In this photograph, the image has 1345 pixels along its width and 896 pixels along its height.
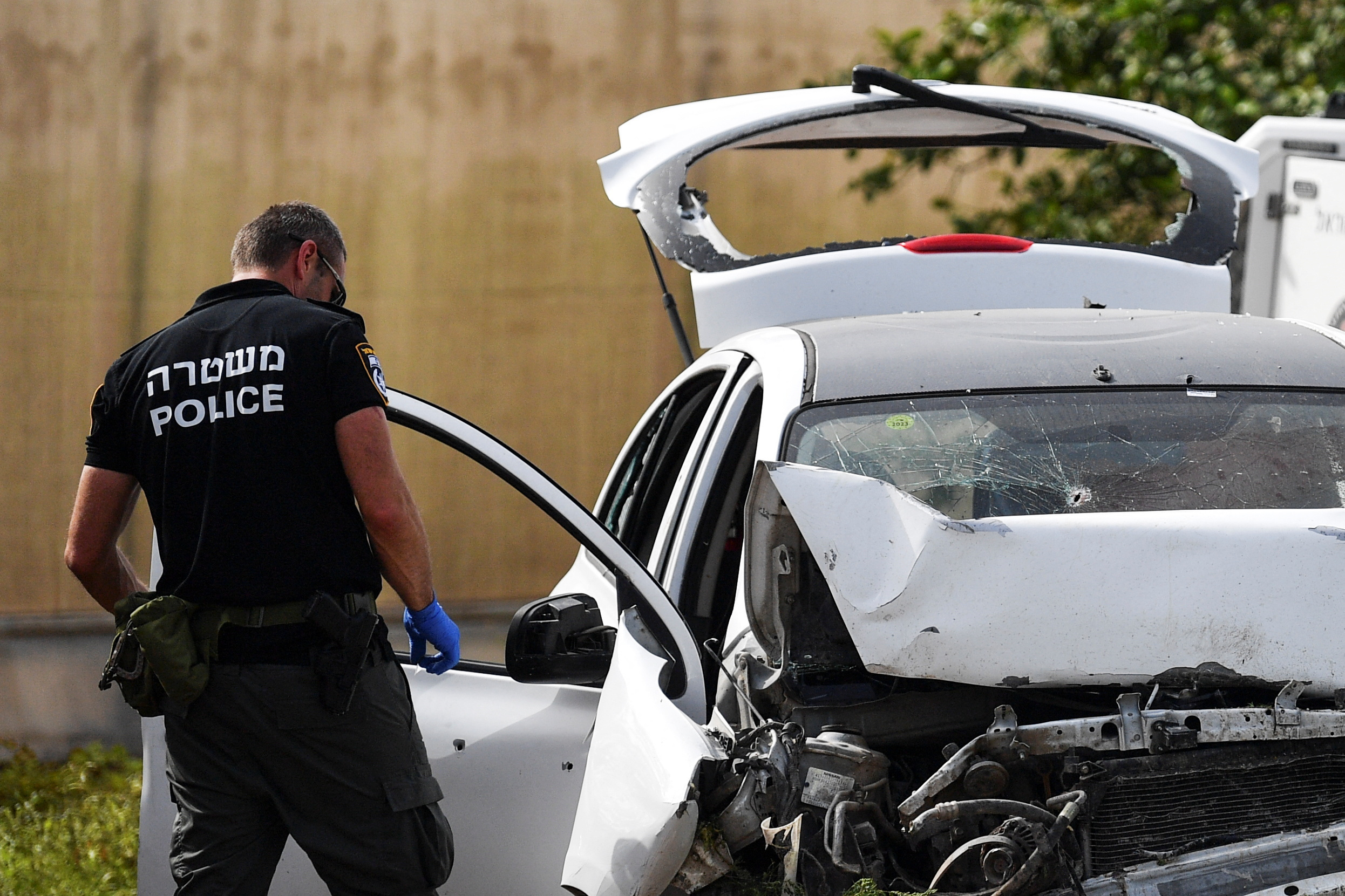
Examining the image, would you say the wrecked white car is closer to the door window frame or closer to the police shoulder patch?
the door window frame

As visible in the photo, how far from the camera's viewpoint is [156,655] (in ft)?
8.69

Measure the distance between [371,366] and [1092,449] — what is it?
1402mm

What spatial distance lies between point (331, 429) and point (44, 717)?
5.16 metres

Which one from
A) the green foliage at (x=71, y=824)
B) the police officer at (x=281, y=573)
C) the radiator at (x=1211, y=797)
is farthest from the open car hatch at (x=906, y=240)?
the green foliage at (x=71, y=824)

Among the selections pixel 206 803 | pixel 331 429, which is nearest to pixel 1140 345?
pixel 331 429

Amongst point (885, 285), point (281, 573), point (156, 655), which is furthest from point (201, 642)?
point (885, 285)

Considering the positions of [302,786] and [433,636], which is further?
[433,636]

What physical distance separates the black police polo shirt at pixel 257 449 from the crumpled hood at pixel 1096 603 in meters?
0.99

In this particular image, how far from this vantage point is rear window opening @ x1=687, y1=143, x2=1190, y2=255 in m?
7.41

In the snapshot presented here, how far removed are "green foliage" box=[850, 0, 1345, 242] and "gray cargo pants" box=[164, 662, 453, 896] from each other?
4918 millimetres

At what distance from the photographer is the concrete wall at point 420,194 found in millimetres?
7168

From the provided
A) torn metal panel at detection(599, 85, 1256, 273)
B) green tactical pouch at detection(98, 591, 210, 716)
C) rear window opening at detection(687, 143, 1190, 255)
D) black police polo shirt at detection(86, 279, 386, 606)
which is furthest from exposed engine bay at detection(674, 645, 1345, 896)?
rear window opening at detection(687, 143, 1190, 255)

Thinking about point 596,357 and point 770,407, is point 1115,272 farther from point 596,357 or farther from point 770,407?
point 596,357

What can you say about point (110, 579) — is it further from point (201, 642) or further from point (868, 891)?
point (868, 891)
